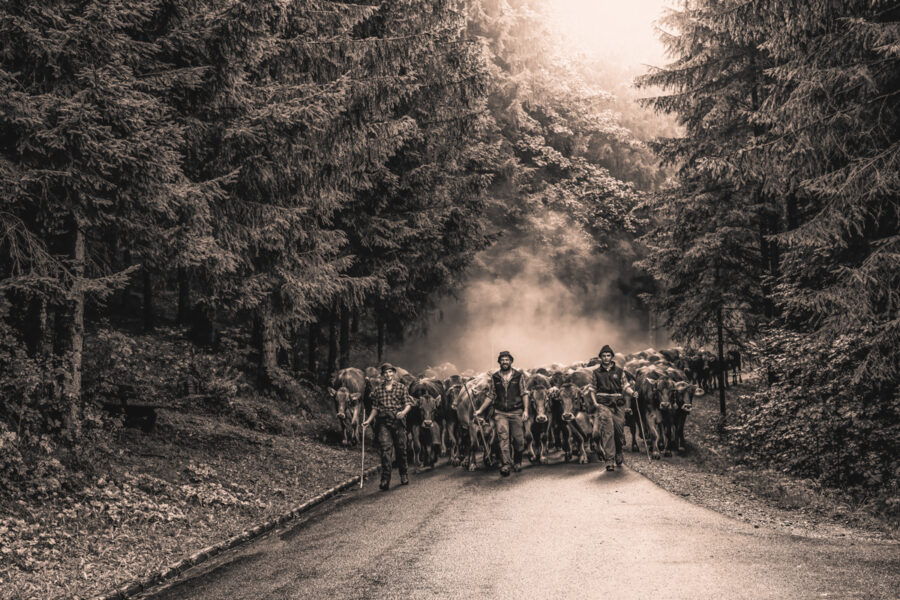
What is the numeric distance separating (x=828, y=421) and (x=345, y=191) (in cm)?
1143

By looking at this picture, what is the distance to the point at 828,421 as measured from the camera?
41.7 ft

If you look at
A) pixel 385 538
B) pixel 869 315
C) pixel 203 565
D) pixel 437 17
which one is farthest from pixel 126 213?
pixel 437 17

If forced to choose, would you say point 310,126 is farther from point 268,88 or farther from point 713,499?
point 713,499

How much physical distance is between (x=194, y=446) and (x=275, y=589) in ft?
21.6

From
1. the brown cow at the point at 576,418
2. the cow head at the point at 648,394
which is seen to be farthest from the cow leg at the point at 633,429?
the brown cow at the point at 576,418

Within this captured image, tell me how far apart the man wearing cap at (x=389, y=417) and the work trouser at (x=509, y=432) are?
6.07ft

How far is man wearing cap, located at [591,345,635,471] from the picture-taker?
1439cm

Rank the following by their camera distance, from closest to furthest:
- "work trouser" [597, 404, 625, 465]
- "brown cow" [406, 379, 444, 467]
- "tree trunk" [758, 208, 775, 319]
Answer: "work trouser" [597, 404, 625, 465], "brown cow" [406, 379, 444, 467], "tree trunk" [758, 208, 775, 319]

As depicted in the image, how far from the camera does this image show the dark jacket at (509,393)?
47.8 feet

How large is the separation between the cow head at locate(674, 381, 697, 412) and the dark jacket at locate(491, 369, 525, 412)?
371 cm

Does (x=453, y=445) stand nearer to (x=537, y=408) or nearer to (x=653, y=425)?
(x=537, y=408)

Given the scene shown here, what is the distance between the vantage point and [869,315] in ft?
33.1

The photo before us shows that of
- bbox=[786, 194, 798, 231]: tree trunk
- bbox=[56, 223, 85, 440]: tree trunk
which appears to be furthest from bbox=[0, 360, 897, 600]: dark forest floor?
bbox=[786, 194, 798, 231]: tree trunk

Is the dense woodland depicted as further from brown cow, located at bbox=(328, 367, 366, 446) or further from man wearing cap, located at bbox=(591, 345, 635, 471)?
man wearing cap, located at bbox=(591, 345, 635, 471)
